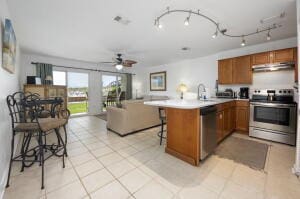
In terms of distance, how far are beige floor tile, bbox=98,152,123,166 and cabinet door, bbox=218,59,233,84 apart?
3612 millimetres

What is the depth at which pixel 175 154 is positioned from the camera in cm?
244

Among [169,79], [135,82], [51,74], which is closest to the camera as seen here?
[51,74]

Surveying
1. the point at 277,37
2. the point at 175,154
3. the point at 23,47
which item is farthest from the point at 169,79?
the point at 23,47

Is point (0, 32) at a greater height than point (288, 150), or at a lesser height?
greater

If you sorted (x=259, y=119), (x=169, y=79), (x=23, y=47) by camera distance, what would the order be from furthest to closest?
(x=169, y=79), (x=23, y=47), (x=259, y=119)

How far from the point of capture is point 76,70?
6066mm

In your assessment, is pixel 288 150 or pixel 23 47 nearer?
pixel 288 150

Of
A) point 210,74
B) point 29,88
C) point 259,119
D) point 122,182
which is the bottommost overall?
point 122,182

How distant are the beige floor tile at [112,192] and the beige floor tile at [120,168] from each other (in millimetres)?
210

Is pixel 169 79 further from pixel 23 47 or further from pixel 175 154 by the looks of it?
pixel 23 47

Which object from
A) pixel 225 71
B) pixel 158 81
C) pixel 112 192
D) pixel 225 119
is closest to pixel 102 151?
pixel 112 192

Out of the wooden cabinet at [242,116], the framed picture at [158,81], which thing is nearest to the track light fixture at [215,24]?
the wooden cabinet at [242,116]

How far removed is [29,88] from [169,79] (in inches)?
205

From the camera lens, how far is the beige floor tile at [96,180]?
170 cm
